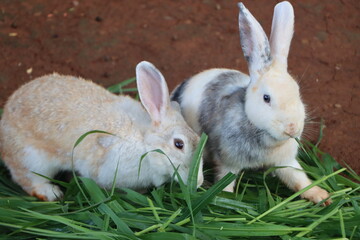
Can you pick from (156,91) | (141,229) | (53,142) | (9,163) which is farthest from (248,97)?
(9,163)

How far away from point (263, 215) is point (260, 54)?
982 millimetres

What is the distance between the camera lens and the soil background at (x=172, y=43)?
5.09 metres

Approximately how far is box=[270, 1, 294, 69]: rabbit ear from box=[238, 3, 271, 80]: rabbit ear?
4.0 inches

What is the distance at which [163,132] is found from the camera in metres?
3.61

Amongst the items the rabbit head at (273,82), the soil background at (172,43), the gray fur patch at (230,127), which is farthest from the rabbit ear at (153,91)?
the soil background at (172,43)

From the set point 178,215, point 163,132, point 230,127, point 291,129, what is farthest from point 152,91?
point 291,129

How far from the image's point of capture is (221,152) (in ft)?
12.3

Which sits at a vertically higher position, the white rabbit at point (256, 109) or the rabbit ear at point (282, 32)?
the rabbit ear at point (282, 32)

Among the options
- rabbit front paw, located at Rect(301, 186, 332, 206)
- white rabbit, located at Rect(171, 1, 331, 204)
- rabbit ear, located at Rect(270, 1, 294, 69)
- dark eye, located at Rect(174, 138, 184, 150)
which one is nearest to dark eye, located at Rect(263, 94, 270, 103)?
white rabbit, located at Rect(171, 1, 331, 204)

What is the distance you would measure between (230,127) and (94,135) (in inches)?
34.8

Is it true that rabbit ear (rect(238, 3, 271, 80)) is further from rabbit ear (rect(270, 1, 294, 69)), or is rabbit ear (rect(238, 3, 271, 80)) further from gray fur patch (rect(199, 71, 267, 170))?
gray fur patch (rect(199, 71, 267, 170))

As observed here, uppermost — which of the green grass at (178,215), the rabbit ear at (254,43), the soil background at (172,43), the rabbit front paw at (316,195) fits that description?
the rabbit ear at (254,43)

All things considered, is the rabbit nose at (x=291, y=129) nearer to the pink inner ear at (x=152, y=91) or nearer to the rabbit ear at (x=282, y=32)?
the rabbit ear at (x=282, y=32)

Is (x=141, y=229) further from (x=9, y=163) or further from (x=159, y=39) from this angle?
(x=159, y=39)
